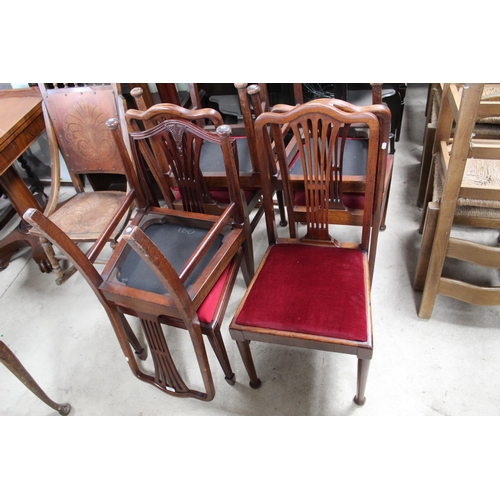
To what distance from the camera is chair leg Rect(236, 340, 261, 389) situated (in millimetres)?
1295

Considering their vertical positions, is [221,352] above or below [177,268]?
below

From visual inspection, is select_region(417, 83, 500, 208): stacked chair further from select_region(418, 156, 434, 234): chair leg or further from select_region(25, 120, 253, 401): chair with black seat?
select_region(25, 120, 253, 401): chair with black seat

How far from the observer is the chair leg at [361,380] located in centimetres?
120

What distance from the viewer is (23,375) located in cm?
133

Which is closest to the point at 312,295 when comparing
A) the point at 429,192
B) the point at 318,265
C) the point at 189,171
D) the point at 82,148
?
the point at 318,265

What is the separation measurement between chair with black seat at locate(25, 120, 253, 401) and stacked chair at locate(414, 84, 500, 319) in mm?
719

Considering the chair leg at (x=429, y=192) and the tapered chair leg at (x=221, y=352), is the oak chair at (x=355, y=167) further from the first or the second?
the tapered chair leg at (x=221, y=352)

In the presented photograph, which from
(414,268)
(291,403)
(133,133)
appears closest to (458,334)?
(414,268)

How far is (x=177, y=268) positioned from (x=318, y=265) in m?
0.51

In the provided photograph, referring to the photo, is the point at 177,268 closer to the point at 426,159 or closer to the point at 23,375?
the point at 23,375

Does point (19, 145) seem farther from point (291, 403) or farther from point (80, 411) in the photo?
point (291, 403)

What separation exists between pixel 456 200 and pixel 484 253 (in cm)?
26

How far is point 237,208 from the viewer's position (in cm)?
140

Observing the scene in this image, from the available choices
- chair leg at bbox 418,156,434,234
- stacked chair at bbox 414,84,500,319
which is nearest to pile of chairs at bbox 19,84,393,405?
stacked chair at bbox 414,84,500,319
